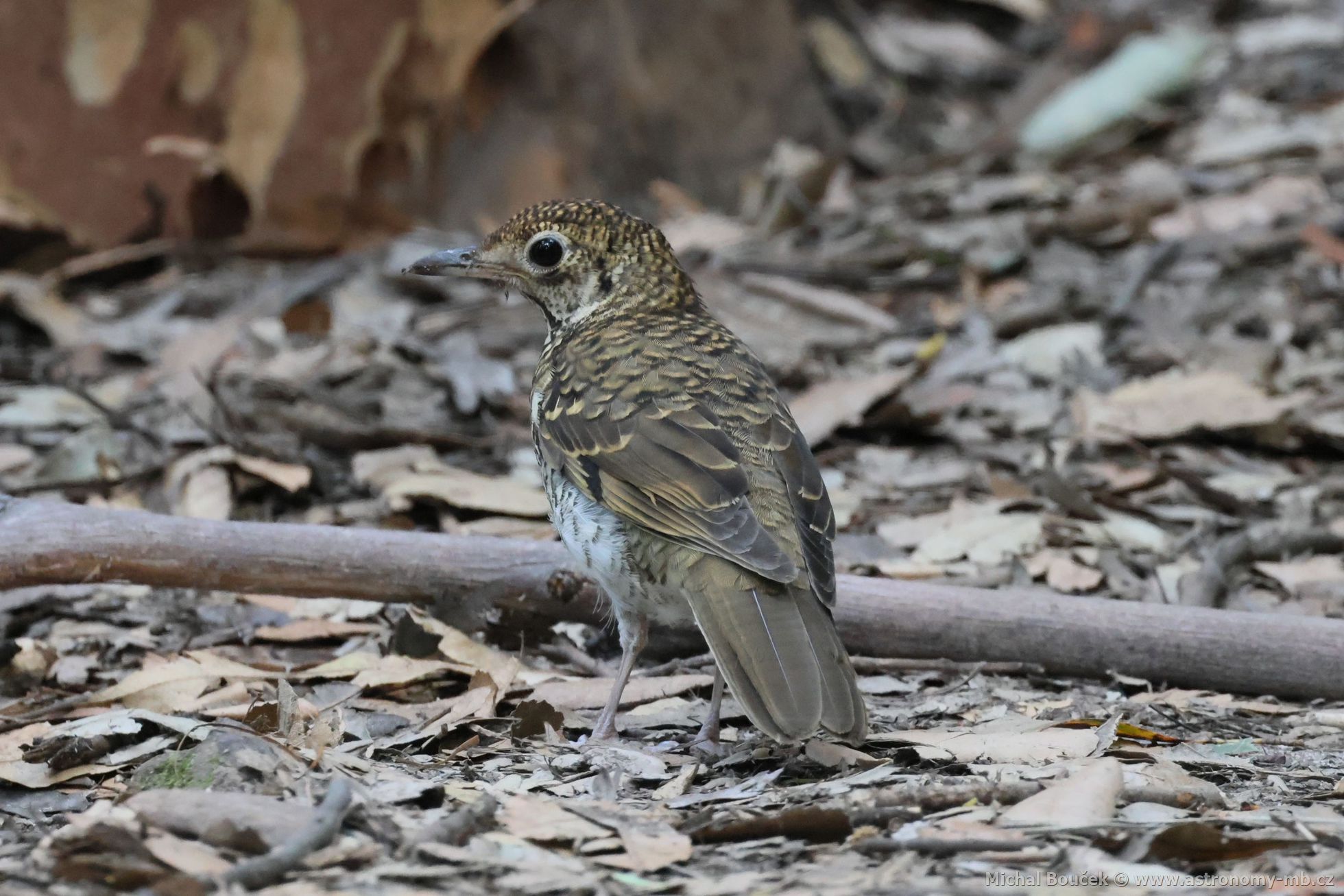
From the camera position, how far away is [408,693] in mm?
4727

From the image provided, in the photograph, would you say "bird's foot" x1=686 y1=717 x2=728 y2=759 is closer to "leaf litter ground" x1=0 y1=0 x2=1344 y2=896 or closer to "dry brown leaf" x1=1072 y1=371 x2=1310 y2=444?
"leaf litter ground" x1=0 y1=0 x2=1344 y2=896

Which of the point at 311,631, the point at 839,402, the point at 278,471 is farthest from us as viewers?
the point at 839,402

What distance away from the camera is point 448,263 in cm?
529

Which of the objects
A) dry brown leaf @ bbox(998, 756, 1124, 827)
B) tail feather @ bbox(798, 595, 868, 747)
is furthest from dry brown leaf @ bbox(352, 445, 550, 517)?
dry brown leaf @ bbox(998, 756, 1124, 827)

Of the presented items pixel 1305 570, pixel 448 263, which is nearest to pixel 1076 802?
pixel 1305 570

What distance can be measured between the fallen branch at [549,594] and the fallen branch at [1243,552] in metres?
0.64

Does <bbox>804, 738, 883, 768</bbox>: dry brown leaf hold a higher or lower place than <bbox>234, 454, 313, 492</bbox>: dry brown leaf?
lower

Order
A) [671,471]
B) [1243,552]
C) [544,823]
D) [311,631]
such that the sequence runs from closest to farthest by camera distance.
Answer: [544,823] < [671,471] < [311,631] < [1243,552]

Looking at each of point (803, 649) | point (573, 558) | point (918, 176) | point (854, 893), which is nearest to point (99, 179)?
point (918, 176)

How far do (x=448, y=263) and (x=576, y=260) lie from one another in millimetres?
439

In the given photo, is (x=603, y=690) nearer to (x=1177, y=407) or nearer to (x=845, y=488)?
(x=845, y=488)

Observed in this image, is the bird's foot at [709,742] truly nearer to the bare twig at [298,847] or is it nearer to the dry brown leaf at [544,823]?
the dry brown leaf at [544,823]

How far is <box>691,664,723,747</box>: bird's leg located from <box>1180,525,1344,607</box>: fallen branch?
1808mm

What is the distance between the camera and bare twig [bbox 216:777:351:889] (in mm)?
2938
